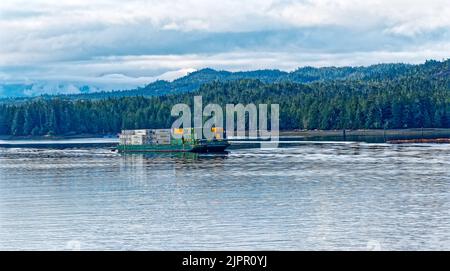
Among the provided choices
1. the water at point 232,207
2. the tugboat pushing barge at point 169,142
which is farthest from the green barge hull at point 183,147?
the water at point 232,207

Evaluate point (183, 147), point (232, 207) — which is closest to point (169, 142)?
point (183, 147)

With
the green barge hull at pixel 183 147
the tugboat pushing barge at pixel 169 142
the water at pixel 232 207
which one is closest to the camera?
the water at pixel 232 207

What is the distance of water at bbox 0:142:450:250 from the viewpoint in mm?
51875

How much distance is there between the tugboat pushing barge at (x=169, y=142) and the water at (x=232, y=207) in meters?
49.3

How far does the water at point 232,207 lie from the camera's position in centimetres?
5188

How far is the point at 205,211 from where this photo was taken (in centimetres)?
6669

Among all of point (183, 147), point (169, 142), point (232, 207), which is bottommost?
point (232, 207)

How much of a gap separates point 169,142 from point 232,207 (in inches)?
4532

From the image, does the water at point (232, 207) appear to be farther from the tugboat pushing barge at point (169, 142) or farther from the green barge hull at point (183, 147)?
the tugboat pushing barge at point (169, 142)

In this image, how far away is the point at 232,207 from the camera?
68375mm

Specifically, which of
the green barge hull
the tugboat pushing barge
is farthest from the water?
the tugboat pushing barge

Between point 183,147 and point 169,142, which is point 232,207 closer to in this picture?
point 183,147
